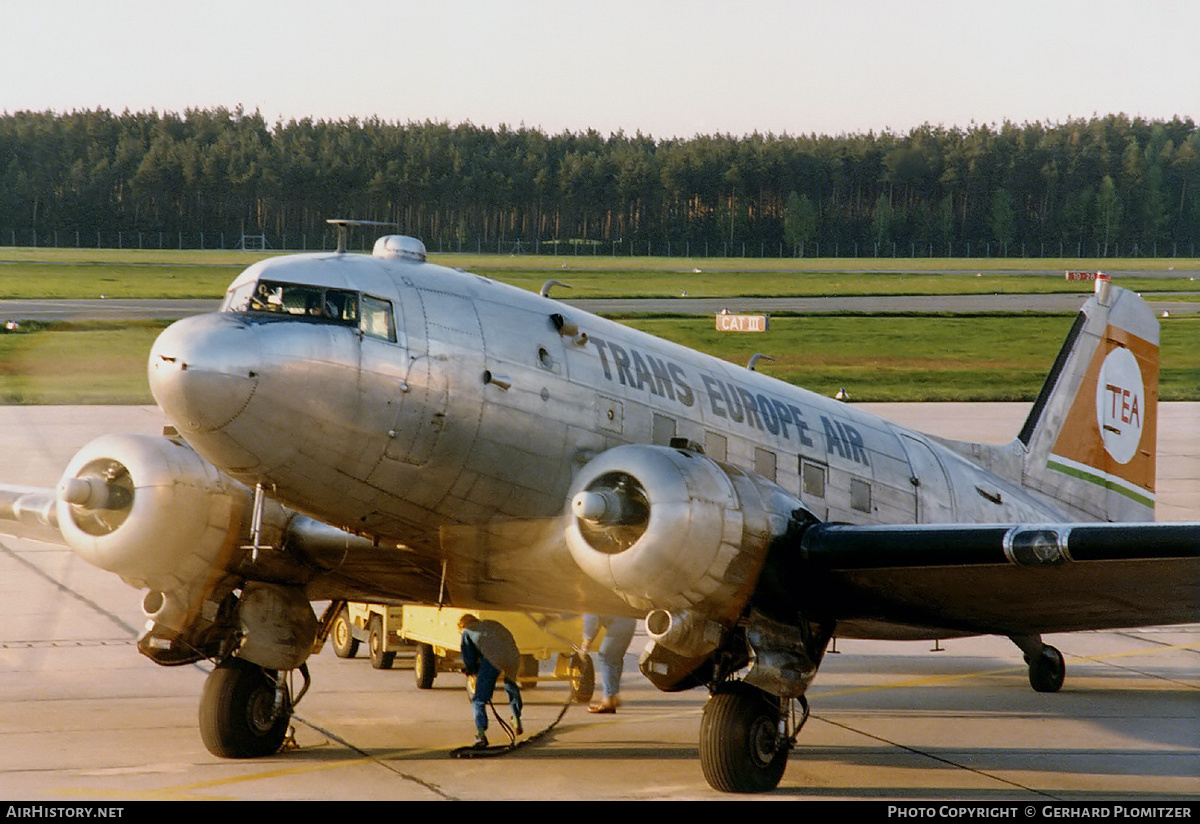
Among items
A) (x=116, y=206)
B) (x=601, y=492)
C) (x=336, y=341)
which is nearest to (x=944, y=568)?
(x=601, y=492)

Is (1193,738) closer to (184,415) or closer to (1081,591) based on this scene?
(1081,591)

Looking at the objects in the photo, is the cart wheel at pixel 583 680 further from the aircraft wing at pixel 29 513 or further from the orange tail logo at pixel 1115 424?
the orange tail logo at pixel 1115 424

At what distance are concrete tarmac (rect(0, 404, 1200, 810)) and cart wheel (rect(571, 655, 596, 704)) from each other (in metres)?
0.28

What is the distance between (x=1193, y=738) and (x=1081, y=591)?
4.06 metres

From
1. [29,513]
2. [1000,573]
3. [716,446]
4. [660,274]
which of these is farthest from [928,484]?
[660,274]

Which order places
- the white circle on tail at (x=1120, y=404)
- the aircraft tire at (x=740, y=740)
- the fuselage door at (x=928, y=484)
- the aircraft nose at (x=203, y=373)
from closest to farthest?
the aircraft nose at (x=203, y=373) → the aircraft tire at (x=740, y=740) → the fuselage door at (x=928, y=484) → the white circle on tail at (x=1120, y=404)

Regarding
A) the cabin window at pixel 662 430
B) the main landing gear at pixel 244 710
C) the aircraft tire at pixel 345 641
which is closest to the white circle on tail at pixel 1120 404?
the cabin window at pixel 662 430

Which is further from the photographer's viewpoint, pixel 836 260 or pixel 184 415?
pixel 836 260

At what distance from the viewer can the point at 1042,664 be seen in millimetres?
16453

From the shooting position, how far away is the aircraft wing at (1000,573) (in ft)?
33.7

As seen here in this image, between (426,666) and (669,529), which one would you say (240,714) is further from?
(669,529)

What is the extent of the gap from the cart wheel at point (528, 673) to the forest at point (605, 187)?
84.0ft

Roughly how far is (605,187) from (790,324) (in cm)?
1202

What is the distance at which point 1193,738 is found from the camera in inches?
556
